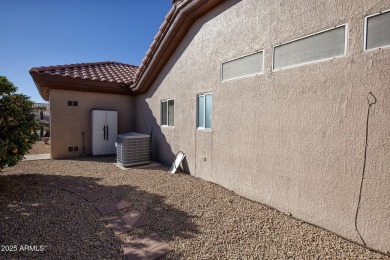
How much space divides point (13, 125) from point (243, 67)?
6145 millimetres

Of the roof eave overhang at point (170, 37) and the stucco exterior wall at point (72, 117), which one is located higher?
the roof eave overhang at point (170, 37)

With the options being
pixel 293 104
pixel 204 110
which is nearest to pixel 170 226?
pixel 293 104

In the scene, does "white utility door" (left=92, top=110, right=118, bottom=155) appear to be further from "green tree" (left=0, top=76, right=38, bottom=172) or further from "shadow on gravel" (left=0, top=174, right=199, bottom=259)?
"shadow on gravel" (left=0, top=174, right=199, bottom=259)

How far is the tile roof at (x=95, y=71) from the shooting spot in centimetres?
821

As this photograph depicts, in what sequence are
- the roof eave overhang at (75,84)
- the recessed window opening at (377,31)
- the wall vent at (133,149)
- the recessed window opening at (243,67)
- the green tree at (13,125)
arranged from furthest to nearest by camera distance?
the roof eave overhang at (75,84)
the wall vent at (133,149)
the green tree at (13,125)
the recessed window opening at (243,67)
the recessed window opening at (377,31)

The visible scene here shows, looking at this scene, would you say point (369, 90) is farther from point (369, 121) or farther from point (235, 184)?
point (235, 184)

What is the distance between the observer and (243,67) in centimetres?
455

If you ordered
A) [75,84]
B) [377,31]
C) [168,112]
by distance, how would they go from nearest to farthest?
1. [377,31]
2. [168,112]
3. [75,84]

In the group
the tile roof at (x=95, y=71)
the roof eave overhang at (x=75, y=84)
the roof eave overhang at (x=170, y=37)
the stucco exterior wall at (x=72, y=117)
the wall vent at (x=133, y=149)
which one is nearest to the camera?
the roof eave overhang at (x=170, y=37)

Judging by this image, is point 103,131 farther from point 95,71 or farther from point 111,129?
point 95,71

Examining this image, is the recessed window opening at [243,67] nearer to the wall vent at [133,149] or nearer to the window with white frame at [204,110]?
the window with white frame at [204,110]

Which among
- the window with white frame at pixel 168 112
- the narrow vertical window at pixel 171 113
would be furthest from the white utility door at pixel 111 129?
the narrow vertical window at pixel 171 113

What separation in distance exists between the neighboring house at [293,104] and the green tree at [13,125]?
14.3 feet

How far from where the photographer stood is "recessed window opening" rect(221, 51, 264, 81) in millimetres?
4207
